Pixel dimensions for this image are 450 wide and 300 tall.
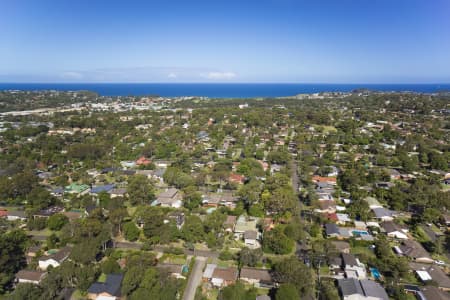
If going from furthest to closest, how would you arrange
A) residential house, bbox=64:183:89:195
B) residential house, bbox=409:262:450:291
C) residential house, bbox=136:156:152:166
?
residential house, bbox=136:156:152:166 < residential house, bbox=64:183:89:195 < residential house, bbox=409:262:450:291

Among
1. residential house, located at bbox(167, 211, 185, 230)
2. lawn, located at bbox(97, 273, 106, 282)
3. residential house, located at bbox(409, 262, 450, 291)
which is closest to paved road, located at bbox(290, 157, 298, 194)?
residential house, located at bbox(167, 211, 185, 230)

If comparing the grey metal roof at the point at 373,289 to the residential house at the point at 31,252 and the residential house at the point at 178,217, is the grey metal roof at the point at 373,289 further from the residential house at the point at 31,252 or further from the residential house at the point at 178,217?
the residential house at the point at 31,252

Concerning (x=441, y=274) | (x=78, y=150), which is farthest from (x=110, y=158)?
(x=441, y=274)

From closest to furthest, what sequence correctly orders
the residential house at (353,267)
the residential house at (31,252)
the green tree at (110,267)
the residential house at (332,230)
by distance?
the green tree at (110,267)
the residential house at (353,267)
the residential house at (31,252)
the residential house at (332,230)

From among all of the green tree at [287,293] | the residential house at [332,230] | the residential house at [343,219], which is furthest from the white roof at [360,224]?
the green tree at [287,293]

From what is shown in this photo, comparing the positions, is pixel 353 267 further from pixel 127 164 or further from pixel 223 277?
pixel 127 164

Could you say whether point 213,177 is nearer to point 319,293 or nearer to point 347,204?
point 347,204

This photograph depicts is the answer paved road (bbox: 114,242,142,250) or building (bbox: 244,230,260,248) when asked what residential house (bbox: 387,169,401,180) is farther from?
paved road (bbox: 114,242,142,250)
